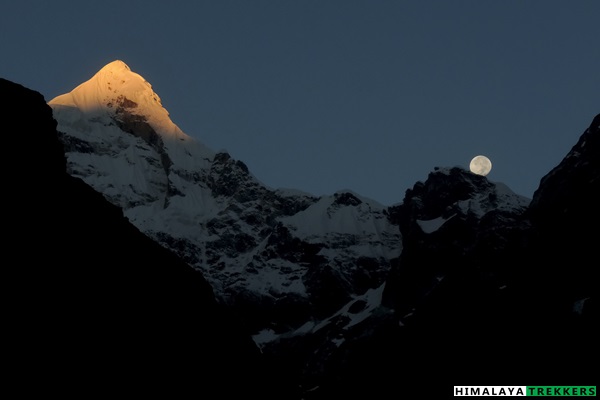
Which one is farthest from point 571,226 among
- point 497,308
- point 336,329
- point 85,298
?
point 85,298

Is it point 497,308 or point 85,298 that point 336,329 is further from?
point 85,298

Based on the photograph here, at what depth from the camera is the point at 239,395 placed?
191 feet

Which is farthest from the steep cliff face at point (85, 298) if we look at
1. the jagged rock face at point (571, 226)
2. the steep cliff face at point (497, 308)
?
the jagged rock face at point (571, 226)

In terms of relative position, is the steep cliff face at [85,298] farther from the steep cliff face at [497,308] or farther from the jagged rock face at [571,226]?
the jagged rock face at [571,226]

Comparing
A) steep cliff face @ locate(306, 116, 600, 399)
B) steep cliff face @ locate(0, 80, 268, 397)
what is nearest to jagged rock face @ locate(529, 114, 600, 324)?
steep cliff face @ locate(306, 116, 600, 399)

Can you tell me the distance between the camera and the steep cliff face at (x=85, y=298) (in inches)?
1623

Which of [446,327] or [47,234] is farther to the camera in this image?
[446,327]

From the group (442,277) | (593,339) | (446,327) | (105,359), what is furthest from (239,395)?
(442,277)

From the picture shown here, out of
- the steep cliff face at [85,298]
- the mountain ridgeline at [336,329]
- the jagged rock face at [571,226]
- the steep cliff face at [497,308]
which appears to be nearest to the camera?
the steep cliff face at [85,298]

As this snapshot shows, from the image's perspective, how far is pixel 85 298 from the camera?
151 feet

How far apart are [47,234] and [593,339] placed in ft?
334

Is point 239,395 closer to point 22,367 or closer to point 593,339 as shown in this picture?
point 22,367

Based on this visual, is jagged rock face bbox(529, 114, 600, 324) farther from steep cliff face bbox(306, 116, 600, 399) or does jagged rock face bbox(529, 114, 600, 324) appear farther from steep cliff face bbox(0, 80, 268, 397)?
steep cliff face bbox(0, 80, 268, 397)

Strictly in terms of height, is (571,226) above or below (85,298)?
above
